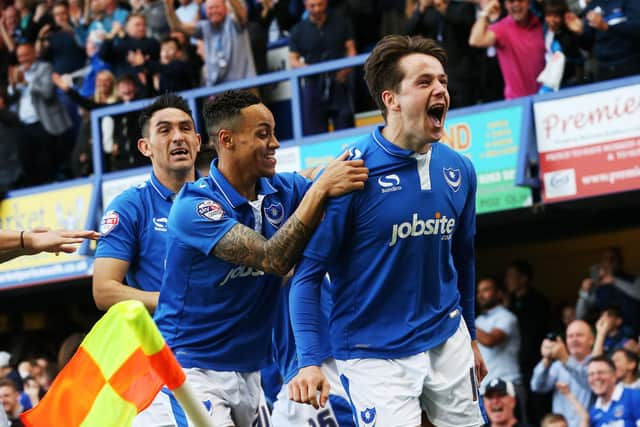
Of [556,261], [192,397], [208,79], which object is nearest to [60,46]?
[208,79]

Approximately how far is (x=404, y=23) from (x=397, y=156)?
8440mm

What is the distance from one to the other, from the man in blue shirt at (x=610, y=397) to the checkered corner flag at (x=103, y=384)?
6.32 meters

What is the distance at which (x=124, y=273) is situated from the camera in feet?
23.9

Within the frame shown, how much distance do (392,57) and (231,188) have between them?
1.06m

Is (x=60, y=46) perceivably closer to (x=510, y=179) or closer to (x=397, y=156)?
(x=510, y=179)

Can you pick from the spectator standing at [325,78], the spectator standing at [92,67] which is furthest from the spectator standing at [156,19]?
the spectator standing at [325,78]

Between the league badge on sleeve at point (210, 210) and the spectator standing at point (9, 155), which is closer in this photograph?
the league badge on sleeve at point (210, 210)

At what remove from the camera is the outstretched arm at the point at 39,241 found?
20.5ft

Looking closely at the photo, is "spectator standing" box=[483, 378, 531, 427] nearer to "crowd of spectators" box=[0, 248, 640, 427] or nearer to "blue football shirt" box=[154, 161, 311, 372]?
"crowd of spectators" box=[0, 248, 640, 427]

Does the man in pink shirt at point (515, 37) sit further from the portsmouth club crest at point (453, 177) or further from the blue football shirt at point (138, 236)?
the portsmouth club crest at point (453, 177)

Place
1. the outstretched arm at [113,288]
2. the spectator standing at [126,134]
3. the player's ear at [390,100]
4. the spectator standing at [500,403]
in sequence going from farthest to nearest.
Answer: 1. the spectator standing at [126,134]
2. the spectator standing at [500,403]
3. the outstretched arm at [113,288]
4. the player's ear at [390,100]

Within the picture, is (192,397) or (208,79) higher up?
(208,79)

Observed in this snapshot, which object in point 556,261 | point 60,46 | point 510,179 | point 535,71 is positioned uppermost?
point 60,46

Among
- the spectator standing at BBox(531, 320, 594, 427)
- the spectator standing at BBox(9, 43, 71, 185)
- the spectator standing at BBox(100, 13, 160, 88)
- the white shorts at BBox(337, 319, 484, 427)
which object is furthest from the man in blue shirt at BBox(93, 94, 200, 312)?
the spectator standing at BBox(9, 43, 71, 185)
